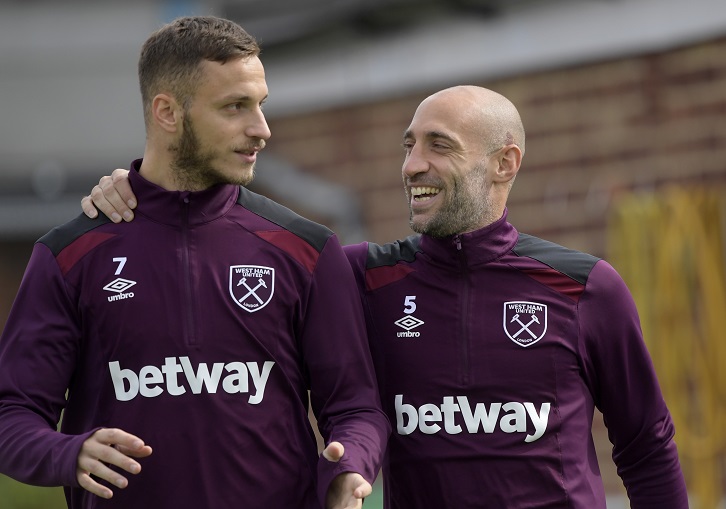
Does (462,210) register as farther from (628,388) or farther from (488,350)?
(628,388)

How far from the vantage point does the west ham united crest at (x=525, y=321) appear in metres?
4.84

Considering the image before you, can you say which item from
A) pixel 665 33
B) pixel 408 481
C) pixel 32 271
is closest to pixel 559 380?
pixel 408 481

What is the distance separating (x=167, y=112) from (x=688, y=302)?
13.7 feet

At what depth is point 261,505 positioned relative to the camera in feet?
14.3

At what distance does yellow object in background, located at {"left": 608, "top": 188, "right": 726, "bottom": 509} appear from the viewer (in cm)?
775

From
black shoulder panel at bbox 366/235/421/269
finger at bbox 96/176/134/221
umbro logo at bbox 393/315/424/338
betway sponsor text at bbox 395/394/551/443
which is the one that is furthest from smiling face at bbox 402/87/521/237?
finger at bbox 96/176/134/221

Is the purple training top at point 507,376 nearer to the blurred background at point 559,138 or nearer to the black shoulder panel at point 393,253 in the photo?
the black shoulder panel at point 393,253

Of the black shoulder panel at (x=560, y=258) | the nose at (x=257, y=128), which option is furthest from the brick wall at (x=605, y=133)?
the nose at (x=257, y=128)

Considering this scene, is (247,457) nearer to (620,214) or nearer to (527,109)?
(620,214)

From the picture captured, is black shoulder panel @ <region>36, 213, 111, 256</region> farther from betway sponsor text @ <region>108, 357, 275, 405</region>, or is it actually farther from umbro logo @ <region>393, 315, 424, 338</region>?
umbro logo @ <region>393, 315, 424, 338</region>

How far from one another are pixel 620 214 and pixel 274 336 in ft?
12.9

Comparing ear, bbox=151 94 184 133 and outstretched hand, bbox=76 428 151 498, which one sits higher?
ear, bbox=151 94 184 133

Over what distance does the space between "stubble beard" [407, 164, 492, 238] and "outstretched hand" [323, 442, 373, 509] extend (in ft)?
3.31

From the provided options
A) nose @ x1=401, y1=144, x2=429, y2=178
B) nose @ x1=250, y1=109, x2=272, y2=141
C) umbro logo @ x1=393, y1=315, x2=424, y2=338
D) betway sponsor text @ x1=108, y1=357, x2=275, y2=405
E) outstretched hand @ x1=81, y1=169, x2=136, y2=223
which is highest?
nose @ x1=250, y1=109, x2=272, y2=141
